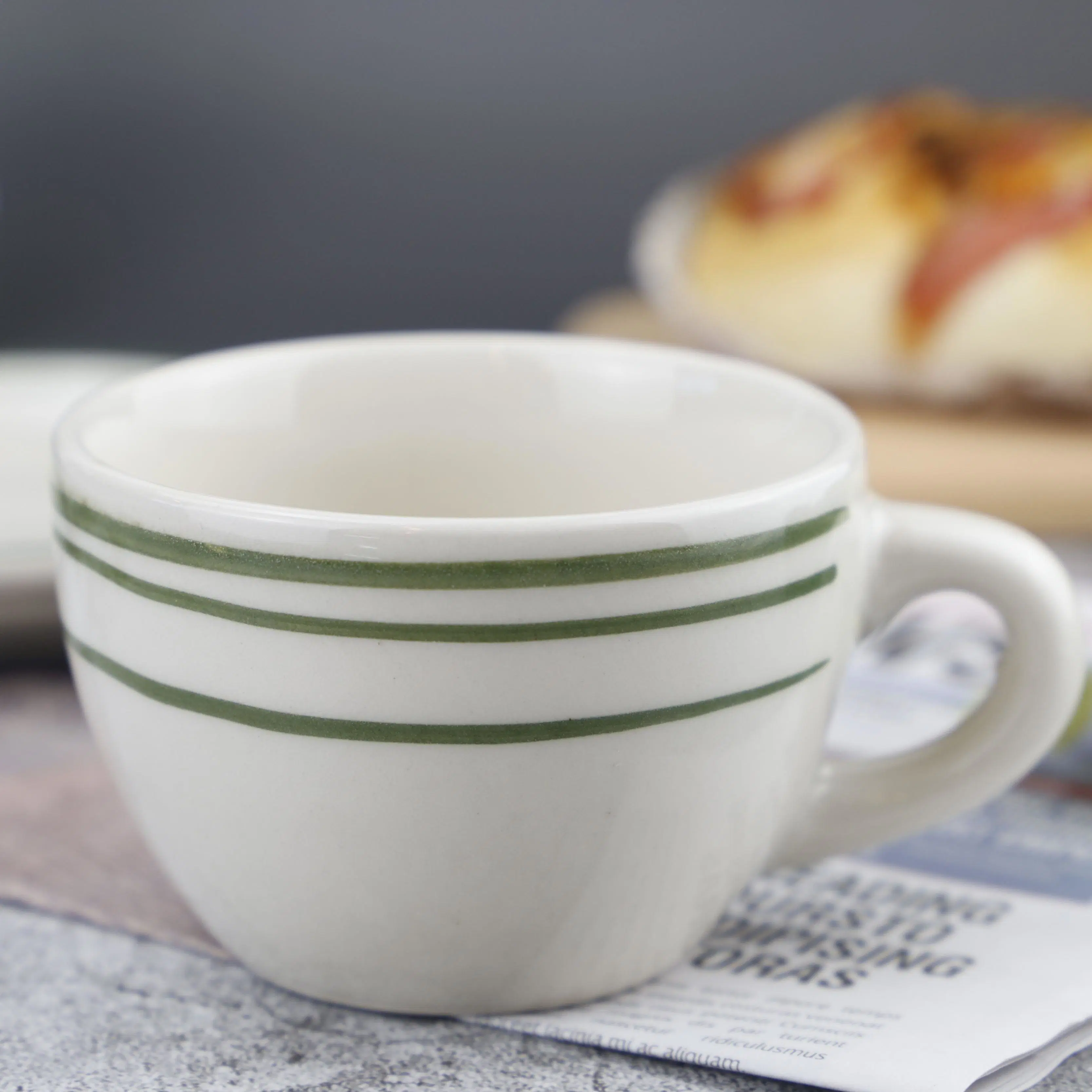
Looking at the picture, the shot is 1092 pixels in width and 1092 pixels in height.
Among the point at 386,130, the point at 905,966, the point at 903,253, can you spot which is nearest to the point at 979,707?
the point at 905,966

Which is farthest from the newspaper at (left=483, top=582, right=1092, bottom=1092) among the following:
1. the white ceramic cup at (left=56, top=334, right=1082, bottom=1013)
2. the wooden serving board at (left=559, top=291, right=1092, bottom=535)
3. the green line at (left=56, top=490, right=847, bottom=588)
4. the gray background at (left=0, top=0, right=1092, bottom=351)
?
the gray background at (left=0, top=0, right=1092, bottom=351)

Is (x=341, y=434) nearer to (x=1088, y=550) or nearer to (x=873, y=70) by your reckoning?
(x=1088, y=550)

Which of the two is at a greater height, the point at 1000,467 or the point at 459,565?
the point at 459,565

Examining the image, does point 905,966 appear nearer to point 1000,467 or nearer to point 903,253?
point 1000,467

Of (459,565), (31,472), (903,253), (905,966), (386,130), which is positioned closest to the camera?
(459,565)

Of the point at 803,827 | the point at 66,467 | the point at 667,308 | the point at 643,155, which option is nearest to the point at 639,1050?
the point at 803,827

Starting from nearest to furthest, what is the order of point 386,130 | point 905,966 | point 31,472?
point 905,966 < point 31,472 < point 386,130
